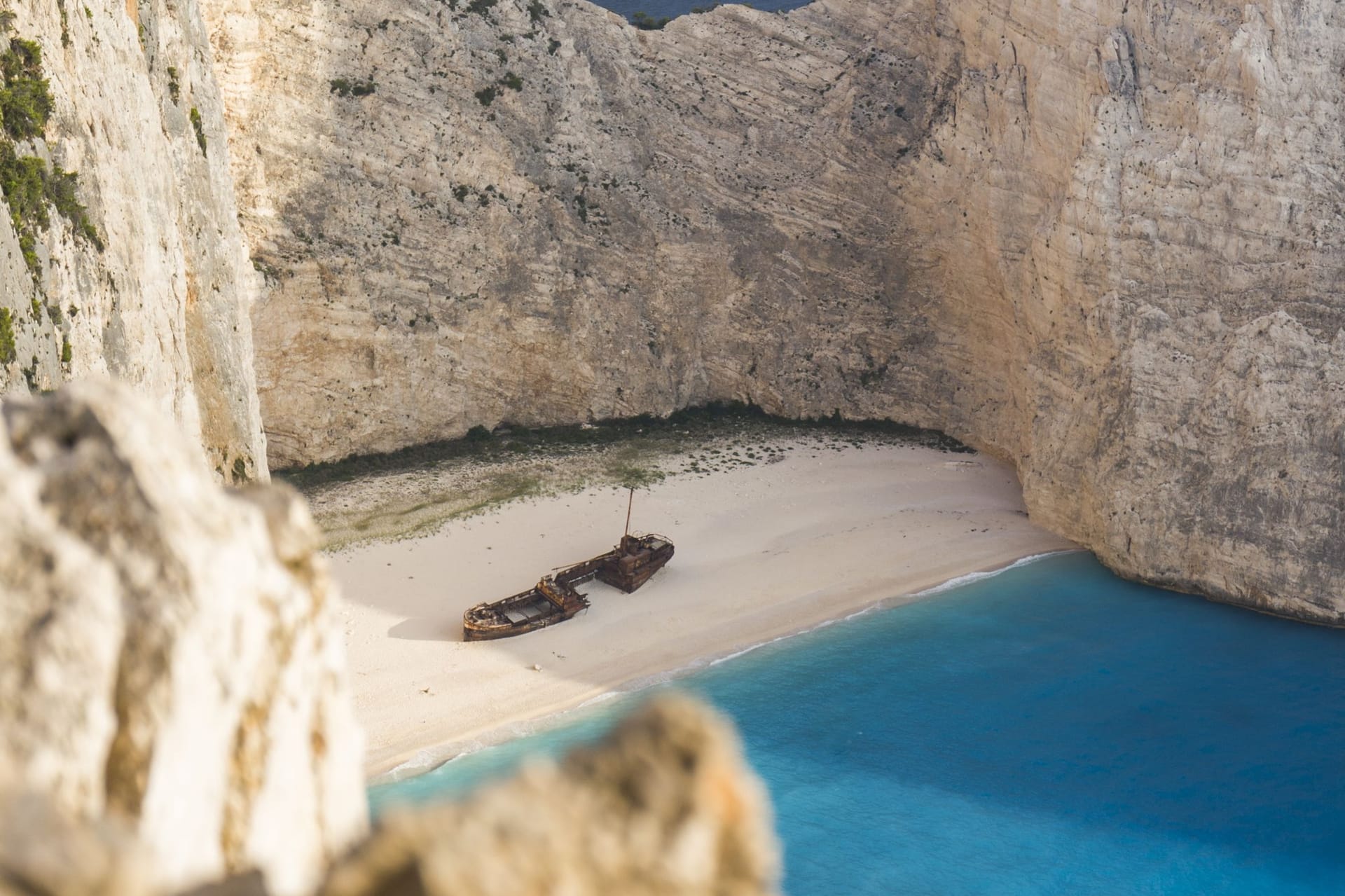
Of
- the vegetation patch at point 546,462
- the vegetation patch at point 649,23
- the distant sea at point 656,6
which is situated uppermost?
the distant sea at point 656,6

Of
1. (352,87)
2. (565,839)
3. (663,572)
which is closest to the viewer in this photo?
(565,839)

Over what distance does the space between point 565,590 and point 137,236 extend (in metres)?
10.7

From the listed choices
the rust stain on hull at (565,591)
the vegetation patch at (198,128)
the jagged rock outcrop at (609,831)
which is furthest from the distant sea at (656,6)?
the jagged rock outcrop at (609,831)

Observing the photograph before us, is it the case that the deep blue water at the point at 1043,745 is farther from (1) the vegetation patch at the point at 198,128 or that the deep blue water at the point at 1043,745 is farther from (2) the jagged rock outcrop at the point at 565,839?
(2) the jagged rock outcrop at the point at 565,839

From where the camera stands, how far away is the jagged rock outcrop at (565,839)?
8.01 ft

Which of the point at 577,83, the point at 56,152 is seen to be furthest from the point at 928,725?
the point at 577,83

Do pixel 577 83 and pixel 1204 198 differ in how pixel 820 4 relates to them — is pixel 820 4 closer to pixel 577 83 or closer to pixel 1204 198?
pixel 577 83

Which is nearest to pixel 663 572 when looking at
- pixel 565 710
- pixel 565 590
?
pixel 565 590

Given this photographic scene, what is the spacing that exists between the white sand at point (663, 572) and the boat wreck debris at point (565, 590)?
0.25 m

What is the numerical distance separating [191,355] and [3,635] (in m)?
18.4

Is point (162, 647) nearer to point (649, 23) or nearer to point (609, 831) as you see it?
point (609, 831)

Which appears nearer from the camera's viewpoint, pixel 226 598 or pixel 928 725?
pixel 226 598

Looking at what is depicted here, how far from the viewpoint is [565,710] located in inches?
800

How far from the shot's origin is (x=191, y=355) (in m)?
20.2
